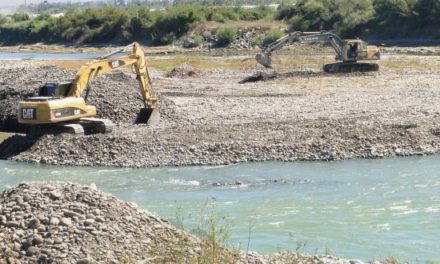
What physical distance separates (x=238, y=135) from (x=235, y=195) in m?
5.72

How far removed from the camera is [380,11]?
76125 millimetres

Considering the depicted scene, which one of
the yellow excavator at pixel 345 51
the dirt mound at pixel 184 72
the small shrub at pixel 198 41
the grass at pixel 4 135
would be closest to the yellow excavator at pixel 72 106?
the grass at pixel 4 135

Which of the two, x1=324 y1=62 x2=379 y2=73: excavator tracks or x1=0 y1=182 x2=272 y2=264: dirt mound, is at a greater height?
x1=0 y1=182 x2=272 y2=264: dirt mound

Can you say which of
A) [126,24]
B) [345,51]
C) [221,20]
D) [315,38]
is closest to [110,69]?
[315,38]

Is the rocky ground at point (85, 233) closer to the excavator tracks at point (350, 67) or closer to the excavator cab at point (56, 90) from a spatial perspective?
the excavator cab at point (56, 90)

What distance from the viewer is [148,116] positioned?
89.2 ft

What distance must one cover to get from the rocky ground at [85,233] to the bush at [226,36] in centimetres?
6638

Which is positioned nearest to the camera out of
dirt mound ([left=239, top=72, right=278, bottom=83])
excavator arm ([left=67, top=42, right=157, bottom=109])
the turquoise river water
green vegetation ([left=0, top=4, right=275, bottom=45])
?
the turquoise river water

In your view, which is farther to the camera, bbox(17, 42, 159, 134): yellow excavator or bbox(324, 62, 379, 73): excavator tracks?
bbox(324, 62, 379, 73): excavator tracks

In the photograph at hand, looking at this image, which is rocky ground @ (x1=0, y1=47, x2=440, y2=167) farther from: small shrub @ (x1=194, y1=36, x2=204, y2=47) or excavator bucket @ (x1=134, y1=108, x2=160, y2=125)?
small shrub @ (x1=194, y1=36, x2=204, y2=47)

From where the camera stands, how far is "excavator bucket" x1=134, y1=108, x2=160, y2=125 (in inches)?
1068

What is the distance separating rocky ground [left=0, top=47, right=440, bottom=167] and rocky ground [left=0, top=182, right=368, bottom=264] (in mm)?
10278

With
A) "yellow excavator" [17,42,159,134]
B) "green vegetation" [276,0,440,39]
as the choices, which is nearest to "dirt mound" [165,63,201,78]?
"yellow excavator" [17,42,159,134]

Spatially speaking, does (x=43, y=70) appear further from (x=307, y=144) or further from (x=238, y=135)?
(x=307, y=144)
